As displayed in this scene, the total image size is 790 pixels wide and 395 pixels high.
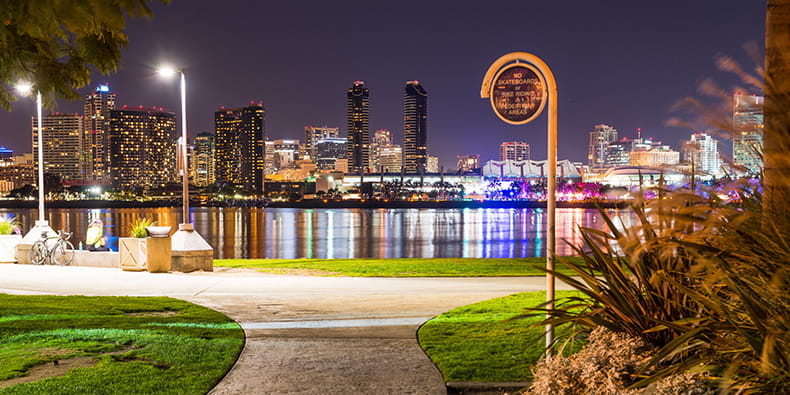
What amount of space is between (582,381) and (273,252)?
173 feet

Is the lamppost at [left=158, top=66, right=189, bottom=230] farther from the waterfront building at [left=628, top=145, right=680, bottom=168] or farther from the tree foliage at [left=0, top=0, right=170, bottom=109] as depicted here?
the waterfront building at [left=628, top=145, right=680, bottom=168]

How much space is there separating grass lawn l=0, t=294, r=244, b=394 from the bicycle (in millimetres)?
8174

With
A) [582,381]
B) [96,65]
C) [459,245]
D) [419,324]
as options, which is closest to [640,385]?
[582,381]

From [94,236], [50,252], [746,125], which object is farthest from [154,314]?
[94,236]

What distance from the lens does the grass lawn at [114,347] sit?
6.26 meters

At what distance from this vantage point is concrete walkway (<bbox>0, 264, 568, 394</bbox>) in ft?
21.5

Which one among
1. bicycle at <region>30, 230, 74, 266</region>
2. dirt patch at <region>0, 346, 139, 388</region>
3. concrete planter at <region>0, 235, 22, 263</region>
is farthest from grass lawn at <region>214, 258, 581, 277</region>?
dirt patch at <region>0, 346, 139, 388</region>

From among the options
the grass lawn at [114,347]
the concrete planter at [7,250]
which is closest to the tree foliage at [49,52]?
the grass lawn at [114,347]

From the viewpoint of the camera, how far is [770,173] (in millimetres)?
3234

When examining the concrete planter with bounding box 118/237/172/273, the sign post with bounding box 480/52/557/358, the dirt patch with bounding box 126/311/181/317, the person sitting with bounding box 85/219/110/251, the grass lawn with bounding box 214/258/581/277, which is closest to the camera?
the sign post with bounding box 480/52/557/358

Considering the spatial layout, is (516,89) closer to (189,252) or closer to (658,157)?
(658,157)

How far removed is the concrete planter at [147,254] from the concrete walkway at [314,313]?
0.53 m

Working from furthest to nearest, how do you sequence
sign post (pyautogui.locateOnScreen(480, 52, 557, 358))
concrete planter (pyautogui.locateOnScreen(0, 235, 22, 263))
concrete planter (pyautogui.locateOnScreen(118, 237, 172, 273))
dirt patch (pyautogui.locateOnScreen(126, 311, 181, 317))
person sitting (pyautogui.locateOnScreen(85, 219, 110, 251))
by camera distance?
person sitting (pyautogui.locateOnScreen(85, 219, 110, 251))
concrete planter (pyautogui.locateOnScreen(0, 235, 22, 263))
concrete planter (pyautogui.locateOnScreen(118, 237, 172, 273))
dirt patch (pyautogui.locateOnScreen(126, 311, 181, 317))
sign post (pyautogui.locateOnScreen(480, 52, 557, 358))

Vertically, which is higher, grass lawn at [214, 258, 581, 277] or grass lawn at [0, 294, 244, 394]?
grass lawn at [0, 294, 244, 394]
